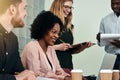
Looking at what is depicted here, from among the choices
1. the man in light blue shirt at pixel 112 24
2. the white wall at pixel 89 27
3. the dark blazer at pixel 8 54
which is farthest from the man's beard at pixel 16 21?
the white wall at pixel 89 27

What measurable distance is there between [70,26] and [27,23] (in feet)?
1.31

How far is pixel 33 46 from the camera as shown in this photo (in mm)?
2027

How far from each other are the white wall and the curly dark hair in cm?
70

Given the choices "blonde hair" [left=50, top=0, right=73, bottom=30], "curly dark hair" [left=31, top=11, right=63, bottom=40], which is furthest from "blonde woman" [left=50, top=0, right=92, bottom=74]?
"curly dark hair" [left=31, top=11, right=63, bottom=40]

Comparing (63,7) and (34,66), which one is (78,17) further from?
(34,66)

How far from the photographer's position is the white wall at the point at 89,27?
9.43 feet

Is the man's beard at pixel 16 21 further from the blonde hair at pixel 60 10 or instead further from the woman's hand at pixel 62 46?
the blonde hair at pixel 60 10

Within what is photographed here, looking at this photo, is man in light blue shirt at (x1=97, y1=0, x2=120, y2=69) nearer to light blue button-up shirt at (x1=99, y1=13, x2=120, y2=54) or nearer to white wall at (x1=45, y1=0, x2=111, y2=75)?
light blue button-up shirt at (x1=99, y1=13, x2=120, y2=54)

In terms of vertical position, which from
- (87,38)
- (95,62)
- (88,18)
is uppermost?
(88,18)

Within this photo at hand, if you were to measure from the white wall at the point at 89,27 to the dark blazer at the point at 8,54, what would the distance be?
134cm

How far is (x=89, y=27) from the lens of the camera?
2898 millimetres

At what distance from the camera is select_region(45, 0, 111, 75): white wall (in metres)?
2.88

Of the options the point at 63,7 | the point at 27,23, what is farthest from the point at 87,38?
the point at 27,23

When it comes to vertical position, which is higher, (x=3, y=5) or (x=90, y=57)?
(x=3, y=5)
